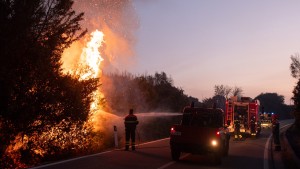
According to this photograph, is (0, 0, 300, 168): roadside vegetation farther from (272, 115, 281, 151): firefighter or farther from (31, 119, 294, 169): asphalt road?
(272, 115, 281, 151): firefighter

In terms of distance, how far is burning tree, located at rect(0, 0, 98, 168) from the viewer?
14.2 metres

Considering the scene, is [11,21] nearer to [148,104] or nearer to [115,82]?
[115,82]

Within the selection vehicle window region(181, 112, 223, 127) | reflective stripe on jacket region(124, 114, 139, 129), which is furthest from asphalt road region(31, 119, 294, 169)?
reflective stripe on jacket region(124, 114, 139, 129)

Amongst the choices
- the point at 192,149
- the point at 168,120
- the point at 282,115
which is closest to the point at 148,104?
the point at 168,120

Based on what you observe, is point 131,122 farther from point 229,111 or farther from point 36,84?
point 229,111

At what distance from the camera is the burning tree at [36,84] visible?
46.8 feet

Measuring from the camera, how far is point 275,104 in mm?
165000

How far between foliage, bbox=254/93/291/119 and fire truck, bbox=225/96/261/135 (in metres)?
128

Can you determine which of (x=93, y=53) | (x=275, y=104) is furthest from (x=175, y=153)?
(x=275, y=104)

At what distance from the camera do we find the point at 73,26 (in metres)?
16.3

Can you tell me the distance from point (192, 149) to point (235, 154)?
488 cm

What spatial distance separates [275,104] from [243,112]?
139 meters

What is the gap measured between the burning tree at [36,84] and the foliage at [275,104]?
481 ft

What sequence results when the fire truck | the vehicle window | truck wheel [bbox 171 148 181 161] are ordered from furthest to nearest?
the fire truck → the vehicle window → truck wheel [bbox 171 148 181 161]
